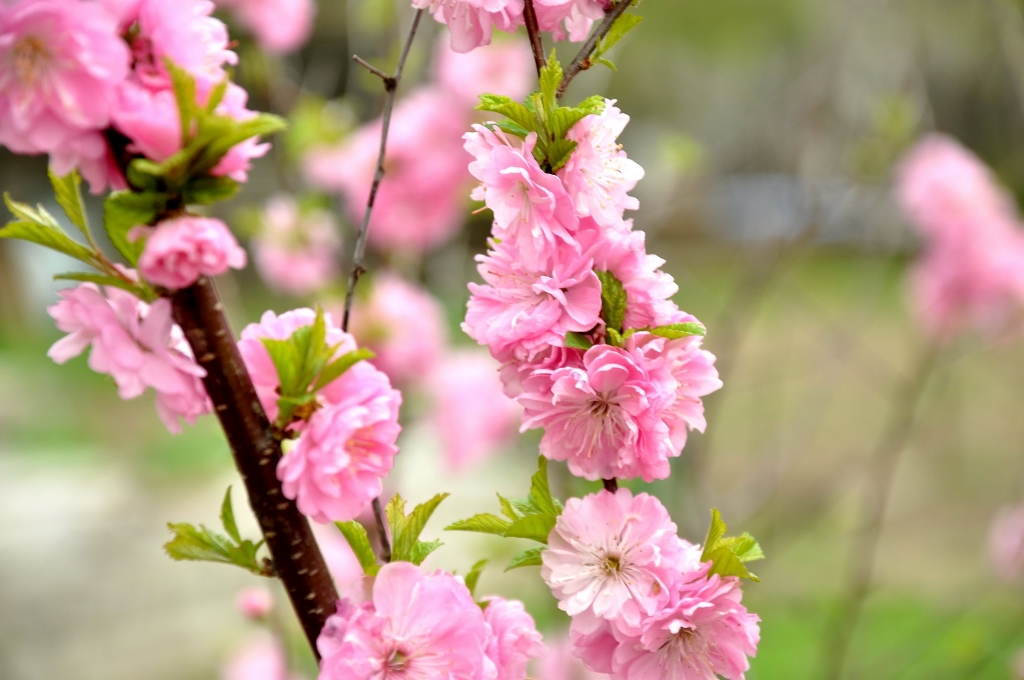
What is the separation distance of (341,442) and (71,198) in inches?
7.0

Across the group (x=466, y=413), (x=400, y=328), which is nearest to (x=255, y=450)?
(x=400, y=328)

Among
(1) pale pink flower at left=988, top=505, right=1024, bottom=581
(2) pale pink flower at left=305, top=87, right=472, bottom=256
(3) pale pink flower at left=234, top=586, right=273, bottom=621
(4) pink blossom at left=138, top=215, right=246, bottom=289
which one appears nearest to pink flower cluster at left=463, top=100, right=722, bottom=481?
(4) pink blossom at left=138, top=215, right=246, bottom=289

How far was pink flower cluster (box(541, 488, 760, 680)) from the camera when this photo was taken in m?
0.35

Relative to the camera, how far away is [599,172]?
0.36 m

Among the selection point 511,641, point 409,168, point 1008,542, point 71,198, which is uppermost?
point 409,168

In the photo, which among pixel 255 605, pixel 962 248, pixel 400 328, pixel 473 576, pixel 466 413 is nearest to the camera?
pixel 473 576

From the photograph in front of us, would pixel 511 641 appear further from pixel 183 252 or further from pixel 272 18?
pixel 272 18

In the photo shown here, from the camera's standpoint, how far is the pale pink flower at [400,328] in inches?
48.0

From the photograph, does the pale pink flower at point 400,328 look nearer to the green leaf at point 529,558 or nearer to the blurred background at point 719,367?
the blurred background at point 719,367

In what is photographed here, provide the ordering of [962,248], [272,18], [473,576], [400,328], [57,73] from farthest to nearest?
1. [962,248]
2. [400,328]
3. [272,18]
4. [473,576]
5. [57,73]

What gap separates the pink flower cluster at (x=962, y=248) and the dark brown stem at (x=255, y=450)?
5.36ft

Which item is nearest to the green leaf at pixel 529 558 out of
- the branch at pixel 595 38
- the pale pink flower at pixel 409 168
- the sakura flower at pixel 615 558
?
the sakura flower at pixel 615 558

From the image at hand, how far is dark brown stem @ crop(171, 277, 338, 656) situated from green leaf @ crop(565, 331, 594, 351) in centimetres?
15

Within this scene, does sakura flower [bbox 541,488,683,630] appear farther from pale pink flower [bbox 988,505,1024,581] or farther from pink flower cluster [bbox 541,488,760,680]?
pale pink flower [bbox 988,505,1024,581]
